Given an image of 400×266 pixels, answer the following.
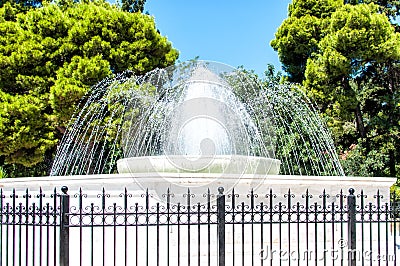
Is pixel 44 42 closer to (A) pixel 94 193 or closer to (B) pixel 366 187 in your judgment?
(A) pixel 94 193

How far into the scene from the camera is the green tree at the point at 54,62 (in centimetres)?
1667

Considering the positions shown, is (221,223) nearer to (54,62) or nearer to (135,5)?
(54,62)

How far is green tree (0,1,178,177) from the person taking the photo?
54.7 feet

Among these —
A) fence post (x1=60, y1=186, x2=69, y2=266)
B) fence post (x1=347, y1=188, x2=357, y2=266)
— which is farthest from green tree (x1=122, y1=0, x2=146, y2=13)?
fence post (x1=347, y1=188, x2=357, y2=266)

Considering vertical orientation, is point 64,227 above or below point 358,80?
below

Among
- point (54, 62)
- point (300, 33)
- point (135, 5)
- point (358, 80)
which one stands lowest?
point (358, 80)

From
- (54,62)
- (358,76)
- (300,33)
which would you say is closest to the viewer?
(54,62)

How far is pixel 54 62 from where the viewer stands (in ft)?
58.5

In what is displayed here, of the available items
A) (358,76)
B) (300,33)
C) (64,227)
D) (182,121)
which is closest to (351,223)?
(64,227)

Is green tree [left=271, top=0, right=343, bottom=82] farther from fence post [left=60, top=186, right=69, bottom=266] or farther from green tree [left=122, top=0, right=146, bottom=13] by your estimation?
fence post [left=60, top=186, right=69, bottom=266]

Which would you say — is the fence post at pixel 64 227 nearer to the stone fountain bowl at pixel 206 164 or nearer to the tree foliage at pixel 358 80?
the stone fountain bowl at pixel 206 164

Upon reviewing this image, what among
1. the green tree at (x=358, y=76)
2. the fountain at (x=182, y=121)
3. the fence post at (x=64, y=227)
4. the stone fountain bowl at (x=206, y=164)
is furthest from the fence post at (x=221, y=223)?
the green tree at (x=358, y=76)

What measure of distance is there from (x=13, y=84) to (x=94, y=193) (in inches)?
492

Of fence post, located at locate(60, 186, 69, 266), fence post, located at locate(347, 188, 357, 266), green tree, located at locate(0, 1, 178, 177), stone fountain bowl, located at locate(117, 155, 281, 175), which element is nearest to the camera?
fence post, located at locate(60, 186, 69, 266)
